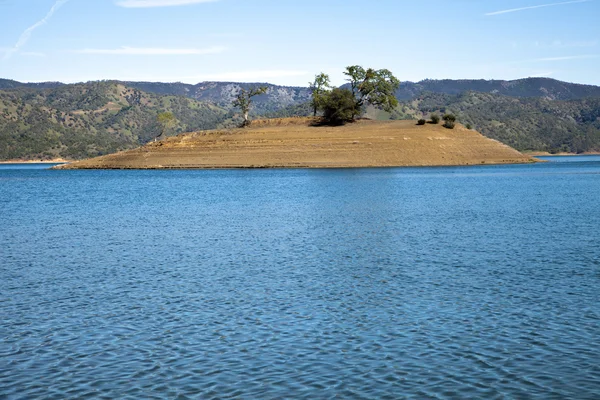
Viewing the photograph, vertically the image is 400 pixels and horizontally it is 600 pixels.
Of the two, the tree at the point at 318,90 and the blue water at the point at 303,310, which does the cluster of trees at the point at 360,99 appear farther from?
the blue water at the point at 303,310

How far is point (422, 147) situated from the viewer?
6171 inches

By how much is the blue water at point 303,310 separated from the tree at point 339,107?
125 metres

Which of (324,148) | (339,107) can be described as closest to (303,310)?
(324,148)

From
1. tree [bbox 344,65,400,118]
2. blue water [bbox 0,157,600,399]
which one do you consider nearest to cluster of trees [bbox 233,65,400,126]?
tree [bbox 344,65,400,118]

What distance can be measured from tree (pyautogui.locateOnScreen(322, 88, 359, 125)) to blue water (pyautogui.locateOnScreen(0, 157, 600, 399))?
125398 millimetres

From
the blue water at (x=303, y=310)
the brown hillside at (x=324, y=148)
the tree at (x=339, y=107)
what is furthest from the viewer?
the tree at (x=339, y=107)

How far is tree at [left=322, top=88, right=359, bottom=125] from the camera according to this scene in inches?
6816

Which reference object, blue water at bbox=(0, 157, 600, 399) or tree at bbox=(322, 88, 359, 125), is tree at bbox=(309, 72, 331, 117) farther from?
→ blue water at bbox=(0, 157, 600, 399)

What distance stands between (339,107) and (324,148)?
21202mm

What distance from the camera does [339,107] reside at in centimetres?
17350

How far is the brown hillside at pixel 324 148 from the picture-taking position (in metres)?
154

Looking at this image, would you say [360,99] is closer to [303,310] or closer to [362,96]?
[362,96]

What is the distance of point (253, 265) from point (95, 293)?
800 centimetres

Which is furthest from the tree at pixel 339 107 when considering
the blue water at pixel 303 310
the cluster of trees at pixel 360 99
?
the blue water at pixel 303 310
